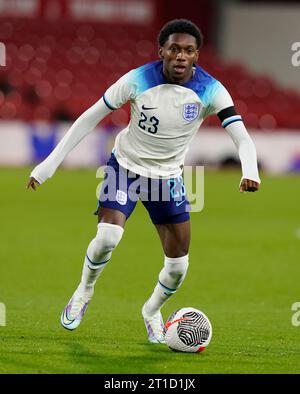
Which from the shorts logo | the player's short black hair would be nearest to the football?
the shorts logo

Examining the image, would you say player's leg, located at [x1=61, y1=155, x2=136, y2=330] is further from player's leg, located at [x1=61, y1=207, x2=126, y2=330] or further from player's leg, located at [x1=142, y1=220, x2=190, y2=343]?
player's leg, located at [x1=142, y1=220, x2=190, y2=343]

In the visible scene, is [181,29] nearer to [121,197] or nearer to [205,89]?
[205,89]

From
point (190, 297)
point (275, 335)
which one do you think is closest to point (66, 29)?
point (190, 297)

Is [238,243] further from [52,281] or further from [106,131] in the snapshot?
[106,131]

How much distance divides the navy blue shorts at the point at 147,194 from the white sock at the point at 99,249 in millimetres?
224

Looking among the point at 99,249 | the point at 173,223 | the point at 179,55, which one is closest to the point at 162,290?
the point at 173,223

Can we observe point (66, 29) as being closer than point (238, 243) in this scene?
No

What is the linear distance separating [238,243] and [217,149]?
11.8m

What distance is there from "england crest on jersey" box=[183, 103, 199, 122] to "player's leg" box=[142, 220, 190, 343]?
0.86 m

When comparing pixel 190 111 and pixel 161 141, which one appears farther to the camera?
pixel 161 141

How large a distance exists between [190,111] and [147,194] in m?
0.77

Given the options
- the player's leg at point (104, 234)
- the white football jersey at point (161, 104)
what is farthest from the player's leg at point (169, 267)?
the white football jersey at point (161, 104)

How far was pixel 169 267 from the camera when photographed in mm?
8352

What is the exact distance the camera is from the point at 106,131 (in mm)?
27219
